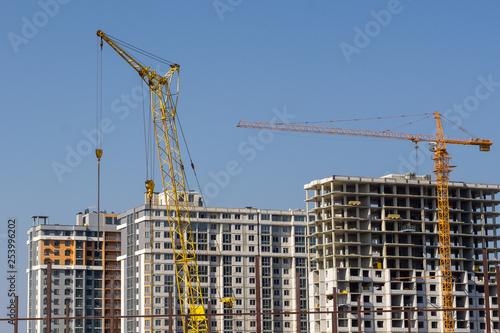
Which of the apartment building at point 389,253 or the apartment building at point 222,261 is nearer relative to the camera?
the apartment building at point 389,253

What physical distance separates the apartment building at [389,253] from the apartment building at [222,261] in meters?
25.5

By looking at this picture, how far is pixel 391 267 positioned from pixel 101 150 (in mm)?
89111

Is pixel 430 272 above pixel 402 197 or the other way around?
the other way around

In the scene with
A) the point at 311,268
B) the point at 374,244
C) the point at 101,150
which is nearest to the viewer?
the point at 101,150

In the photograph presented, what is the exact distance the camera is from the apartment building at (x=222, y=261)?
17988 cm

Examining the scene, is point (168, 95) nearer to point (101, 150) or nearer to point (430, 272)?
point (101, 150)

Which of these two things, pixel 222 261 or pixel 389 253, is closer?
pixel 389 253

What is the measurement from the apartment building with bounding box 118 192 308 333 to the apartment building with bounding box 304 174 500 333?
1003 inches

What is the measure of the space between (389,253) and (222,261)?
4057cm

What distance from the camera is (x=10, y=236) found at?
536 feet

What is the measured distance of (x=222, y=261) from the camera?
185m

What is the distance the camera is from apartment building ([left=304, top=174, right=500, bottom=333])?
154 meters

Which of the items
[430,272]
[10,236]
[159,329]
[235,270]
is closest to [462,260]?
[430,272]

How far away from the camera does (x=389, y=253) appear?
158 m
